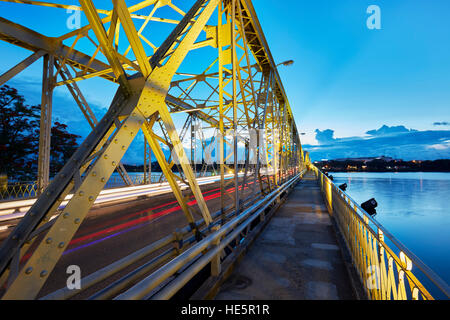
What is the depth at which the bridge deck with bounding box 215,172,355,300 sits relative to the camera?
2.89 metres

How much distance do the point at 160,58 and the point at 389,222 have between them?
19833 mm

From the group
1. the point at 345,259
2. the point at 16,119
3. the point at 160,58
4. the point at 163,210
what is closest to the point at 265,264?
the point at 345,259

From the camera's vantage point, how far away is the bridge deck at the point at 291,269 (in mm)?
2887

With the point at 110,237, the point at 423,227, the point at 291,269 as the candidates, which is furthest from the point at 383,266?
the point at 423,227

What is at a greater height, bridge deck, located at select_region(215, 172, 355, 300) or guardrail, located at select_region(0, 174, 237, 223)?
guardrail, located at select_region(0, 174, 237, 223)

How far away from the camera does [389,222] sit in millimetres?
15219

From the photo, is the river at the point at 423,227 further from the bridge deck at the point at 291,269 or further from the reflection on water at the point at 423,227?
the bridge deck at the point at 291,269

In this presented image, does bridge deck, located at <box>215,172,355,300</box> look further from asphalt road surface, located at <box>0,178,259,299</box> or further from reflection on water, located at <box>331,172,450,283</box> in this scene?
reflection on water, located at <box>331,172,450,283</box>

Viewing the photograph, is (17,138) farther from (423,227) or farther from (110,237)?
(423,227)

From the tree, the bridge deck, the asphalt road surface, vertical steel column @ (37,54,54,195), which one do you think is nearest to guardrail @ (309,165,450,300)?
the bridge deck

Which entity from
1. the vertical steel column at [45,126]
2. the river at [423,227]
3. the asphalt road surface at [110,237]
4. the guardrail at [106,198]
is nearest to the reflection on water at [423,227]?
the river at [423,227]

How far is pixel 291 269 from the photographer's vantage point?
3.52 meters
